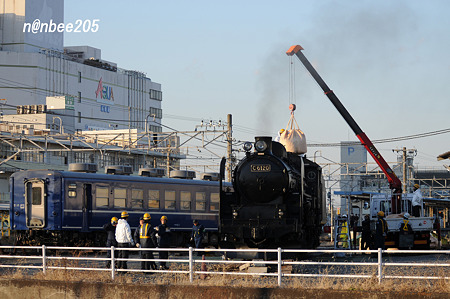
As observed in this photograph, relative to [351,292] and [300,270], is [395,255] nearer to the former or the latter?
[300,270]

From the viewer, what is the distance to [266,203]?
2250 centimetres

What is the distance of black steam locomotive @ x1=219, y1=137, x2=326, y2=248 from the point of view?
2198 cm

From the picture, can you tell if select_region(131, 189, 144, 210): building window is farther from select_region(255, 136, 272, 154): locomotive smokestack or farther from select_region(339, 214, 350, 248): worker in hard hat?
select_region(255, 136, 272, 154): locomotive smokestack

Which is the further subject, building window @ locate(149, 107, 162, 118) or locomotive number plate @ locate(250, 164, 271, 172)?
building window @ locate(149, 107, 162, 118)

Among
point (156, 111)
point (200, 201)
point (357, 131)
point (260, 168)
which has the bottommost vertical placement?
point (200, 201)

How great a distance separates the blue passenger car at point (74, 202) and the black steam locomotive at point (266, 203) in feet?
30.0

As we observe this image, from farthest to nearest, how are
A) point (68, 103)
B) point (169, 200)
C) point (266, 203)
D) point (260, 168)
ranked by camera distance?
1. point (68, 103)
2. point (169, 200)
3. point (260, 168)
4. point (266, 203)

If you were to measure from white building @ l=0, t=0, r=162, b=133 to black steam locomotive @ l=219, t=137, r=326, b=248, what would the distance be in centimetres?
7178

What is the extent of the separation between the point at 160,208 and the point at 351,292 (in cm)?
1996

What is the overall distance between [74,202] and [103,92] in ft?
289

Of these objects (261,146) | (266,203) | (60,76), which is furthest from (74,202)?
(60,76)

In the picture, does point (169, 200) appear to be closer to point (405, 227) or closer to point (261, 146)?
point (405, 227)

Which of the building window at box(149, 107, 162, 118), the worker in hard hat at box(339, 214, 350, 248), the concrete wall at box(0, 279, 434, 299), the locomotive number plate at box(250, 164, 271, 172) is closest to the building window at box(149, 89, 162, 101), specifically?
the building window at box(149, 107, 162, 118)

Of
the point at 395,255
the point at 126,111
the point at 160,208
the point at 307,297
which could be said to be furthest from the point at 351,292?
the point at 126,111
